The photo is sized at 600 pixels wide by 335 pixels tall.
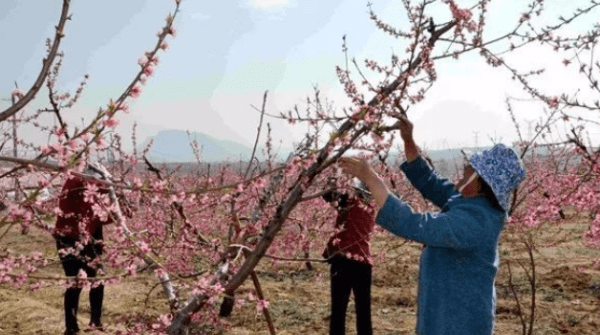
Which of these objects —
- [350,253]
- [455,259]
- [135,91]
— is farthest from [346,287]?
[135,91]

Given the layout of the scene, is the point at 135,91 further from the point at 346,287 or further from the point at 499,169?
the point at 346,287

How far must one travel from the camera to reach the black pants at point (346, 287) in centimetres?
565

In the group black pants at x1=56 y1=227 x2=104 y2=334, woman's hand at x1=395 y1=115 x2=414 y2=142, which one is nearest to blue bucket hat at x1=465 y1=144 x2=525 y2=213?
woman's hand at x1=395 y1=115 x2=414 y2=142

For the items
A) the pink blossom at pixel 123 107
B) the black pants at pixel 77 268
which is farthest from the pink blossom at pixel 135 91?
the black pants at pixel 77 268

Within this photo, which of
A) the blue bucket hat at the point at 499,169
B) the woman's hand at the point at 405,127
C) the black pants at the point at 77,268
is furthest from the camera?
the black pants at the point at 77,268

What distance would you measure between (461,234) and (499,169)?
37 centimetres

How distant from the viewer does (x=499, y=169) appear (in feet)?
8.45

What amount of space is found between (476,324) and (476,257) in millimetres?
320

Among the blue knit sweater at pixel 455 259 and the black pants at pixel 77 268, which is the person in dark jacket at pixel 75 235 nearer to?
the black pants at pixel 77 268

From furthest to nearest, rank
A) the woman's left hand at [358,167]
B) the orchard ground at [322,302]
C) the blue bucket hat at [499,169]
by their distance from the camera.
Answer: the orchard ground at [322,302], the blue bucket hat at [499,169], the woman's left hand at [358,167]

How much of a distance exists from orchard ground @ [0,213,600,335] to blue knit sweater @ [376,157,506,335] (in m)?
3.45

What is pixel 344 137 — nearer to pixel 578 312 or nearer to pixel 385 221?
pixel 385 221

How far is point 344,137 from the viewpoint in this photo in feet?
7.75

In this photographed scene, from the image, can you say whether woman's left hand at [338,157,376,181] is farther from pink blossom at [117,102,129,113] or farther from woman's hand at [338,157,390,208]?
pink blossom at [117,102,129,113]
